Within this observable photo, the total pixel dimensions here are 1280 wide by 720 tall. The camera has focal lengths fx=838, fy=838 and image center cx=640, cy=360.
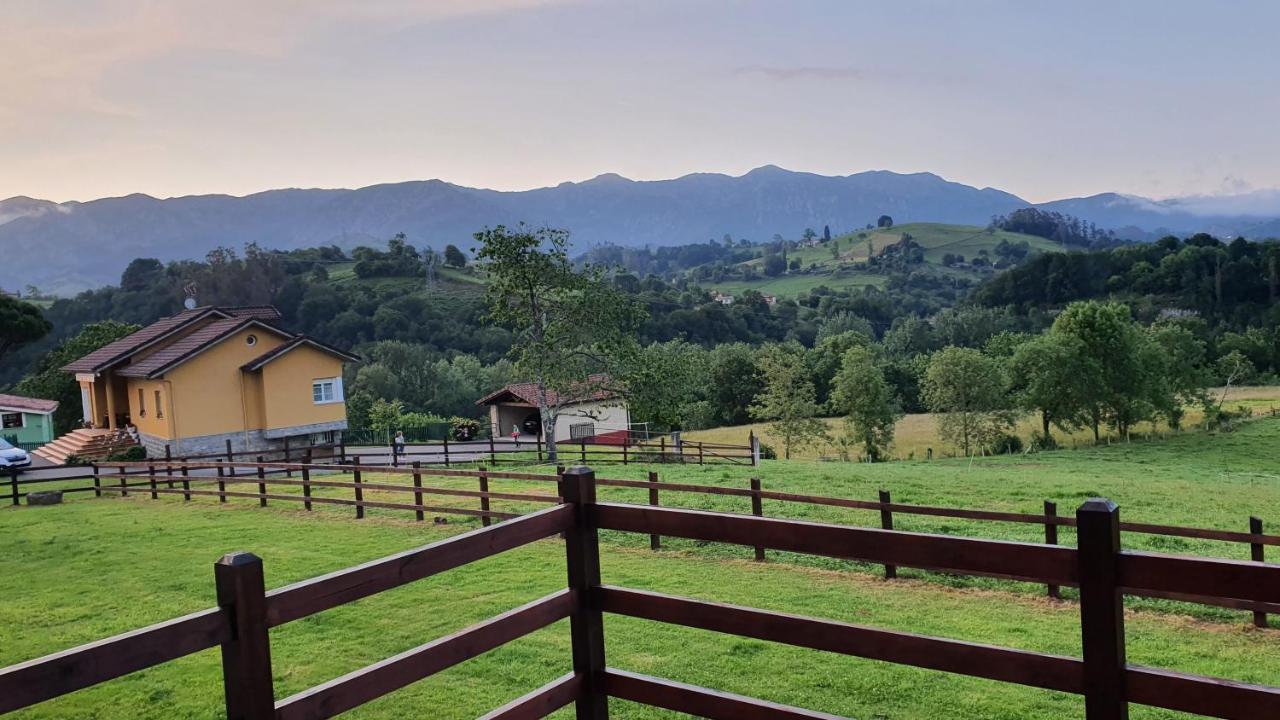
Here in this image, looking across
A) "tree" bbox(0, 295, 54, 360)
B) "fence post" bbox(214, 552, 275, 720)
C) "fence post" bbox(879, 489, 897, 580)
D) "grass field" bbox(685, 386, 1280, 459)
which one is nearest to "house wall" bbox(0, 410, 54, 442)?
"tree" bbox(0, 295, 54, 360)

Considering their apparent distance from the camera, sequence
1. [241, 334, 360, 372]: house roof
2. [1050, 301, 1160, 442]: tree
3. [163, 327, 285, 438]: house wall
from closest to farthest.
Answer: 1. [163, 327, 285, 438]: house wall
2. [241, 334, 360, 372]: house roof
3. [1050, 301, 1160, 442]: tree

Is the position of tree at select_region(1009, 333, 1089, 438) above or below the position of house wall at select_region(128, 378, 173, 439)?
below

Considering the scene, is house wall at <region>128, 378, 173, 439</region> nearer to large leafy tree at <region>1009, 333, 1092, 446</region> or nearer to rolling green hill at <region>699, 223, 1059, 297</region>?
large leafy tree at <region>1009, 333, 1092, 446</region>

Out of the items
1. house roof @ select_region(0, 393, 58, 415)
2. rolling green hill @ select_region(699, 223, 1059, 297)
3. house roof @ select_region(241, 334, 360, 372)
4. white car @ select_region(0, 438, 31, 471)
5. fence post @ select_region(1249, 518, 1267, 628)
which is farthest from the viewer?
rolling green hill @ select_region(699, 223, 1059, 297)

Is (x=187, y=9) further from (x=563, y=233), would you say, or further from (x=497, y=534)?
(x=497, y=534)

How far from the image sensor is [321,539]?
41.2 ft

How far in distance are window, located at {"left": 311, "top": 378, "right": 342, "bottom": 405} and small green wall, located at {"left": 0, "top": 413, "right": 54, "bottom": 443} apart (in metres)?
16.6

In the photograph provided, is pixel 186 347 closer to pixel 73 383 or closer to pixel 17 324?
pixel 73 383

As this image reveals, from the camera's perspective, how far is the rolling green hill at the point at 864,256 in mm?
152625

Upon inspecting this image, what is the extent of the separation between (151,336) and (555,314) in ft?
58.9

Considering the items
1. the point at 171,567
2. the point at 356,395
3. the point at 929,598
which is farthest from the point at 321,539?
the point at 356,395

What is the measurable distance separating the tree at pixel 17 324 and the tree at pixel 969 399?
5336 centimetres

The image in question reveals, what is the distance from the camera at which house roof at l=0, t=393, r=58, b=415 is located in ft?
132

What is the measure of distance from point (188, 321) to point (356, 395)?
66.9 feet
